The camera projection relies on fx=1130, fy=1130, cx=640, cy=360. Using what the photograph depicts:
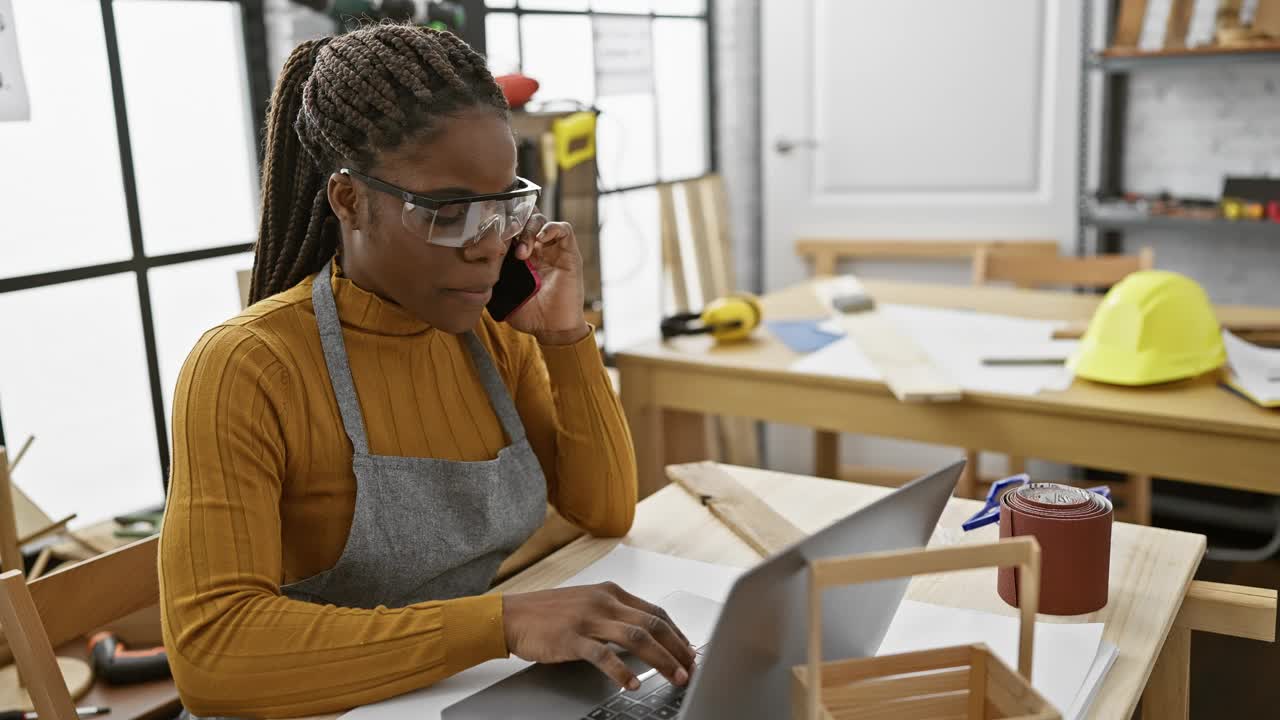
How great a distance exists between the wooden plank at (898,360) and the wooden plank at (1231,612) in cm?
82

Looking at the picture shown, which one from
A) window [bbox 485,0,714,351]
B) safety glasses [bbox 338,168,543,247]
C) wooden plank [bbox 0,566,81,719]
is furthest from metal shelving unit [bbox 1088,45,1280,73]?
wooden plank [bbox 0,566,81,719]

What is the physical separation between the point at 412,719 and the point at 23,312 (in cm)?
138

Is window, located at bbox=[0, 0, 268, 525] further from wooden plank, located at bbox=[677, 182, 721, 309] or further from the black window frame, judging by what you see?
wooden plank, located at bbox=[677, 182, 721, 309]

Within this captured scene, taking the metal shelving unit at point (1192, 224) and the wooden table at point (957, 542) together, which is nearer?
the wooden table at point (957, 542)

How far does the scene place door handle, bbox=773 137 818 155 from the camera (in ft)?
12.5

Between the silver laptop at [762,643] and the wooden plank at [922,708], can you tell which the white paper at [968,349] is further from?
the wooden plank at [922,708]

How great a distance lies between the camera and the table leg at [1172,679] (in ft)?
3.87

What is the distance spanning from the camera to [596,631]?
98cm

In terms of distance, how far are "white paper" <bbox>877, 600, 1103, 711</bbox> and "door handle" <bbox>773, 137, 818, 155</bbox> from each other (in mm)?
2847

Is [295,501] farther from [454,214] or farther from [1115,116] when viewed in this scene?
[1115,116]

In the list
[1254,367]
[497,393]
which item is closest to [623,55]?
[1254,367]

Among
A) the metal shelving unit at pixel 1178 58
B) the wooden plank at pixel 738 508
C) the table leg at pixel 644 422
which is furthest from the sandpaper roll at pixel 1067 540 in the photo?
the metal shelving unit at pixel 1178 58

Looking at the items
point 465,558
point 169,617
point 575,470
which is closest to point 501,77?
point 575,470

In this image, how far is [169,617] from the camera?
0.99m
